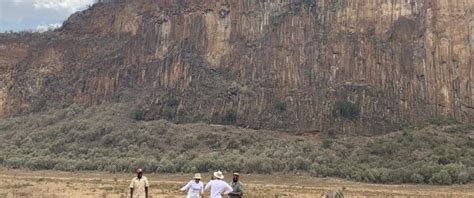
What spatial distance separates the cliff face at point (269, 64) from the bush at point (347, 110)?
0.51 meters

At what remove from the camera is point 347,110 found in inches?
2386

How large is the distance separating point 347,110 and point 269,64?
10.5 metres

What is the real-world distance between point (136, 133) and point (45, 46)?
26600 mm

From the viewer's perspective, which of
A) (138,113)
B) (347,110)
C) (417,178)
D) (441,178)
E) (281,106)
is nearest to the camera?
(441,178)

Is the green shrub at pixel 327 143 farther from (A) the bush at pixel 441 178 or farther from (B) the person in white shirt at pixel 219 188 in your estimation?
(B) the person in white shirt at pixel 219 188

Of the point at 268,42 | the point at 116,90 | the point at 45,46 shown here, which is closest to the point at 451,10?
the point at 268,42

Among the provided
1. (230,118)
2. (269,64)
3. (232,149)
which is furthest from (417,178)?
(269,64)

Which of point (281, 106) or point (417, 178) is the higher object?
point (281, 106)

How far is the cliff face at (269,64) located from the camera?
61.1 metres

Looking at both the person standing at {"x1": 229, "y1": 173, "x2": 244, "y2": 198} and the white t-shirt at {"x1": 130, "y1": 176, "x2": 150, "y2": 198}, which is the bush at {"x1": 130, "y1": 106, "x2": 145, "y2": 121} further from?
the person standing at {"x1": 229, "y1": 173, "x2": 244, "y2": 198}

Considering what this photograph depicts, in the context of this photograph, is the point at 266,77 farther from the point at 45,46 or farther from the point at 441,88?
the point at 45,46

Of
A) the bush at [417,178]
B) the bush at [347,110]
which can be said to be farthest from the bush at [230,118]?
the bush at [417,178]

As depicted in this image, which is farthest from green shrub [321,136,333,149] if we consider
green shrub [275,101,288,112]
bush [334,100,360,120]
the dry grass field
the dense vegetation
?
green shrub [275,101,288,112]

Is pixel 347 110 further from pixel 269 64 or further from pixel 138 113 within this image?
pixel 138 113
